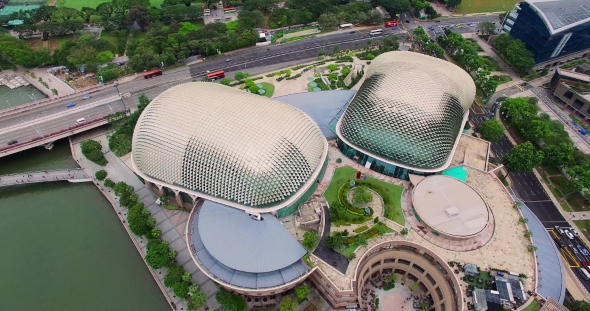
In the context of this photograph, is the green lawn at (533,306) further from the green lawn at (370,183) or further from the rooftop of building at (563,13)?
the rooftop of building at (563,13)

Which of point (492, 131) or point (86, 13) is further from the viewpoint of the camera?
point (86, 13)

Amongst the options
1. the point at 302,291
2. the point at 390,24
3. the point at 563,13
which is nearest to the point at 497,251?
the point at 302,291

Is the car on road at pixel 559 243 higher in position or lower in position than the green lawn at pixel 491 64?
lower

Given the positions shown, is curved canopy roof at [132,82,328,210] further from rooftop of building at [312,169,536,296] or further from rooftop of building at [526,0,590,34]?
rooftop of building at [526,0,590,34]

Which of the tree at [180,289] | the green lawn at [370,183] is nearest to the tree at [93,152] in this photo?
the tree at [180,289]

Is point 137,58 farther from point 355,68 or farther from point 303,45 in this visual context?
point 355,68

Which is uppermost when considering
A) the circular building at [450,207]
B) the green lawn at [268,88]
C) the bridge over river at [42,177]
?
the circular building at [450,207]

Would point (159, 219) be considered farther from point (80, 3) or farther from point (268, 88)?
point (80, 3)
